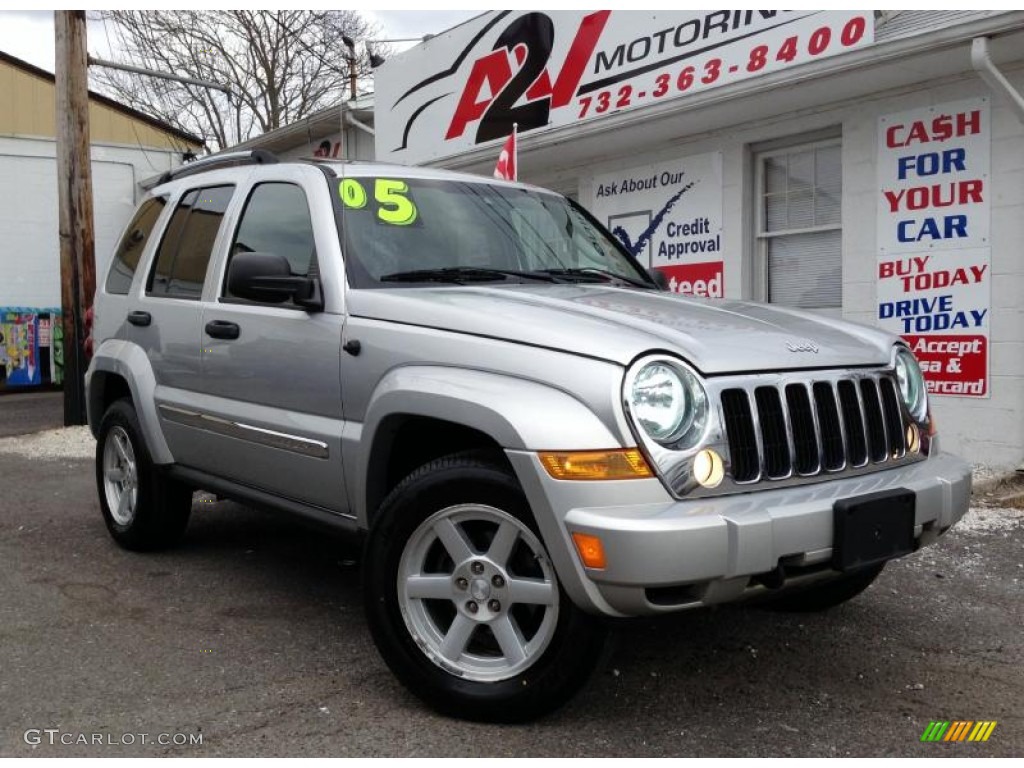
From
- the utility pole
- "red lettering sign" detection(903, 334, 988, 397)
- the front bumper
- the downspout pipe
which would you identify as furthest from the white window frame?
the utility pole

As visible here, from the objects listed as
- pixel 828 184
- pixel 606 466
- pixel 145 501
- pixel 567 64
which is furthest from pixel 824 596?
pixel 567 64

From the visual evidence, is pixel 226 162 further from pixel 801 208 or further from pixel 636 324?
pixel 801 208

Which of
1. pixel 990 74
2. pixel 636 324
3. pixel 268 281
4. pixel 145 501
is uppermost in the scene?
pixel 990 74

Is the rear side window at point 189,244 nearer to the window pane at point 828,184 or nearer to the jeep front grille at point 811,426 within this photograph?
the jeep front grille at point 811,426

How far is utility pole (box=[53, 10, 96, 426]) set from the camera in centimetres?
1187

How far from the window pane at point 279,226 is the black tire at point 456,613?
4.28 feet

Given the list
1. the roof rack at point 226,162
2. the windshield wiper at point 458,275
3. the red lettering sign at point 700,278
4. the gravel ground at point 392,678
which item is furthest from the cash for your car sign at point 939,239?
the roof rack at point 226,162

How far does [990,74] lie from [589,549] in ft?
17.2

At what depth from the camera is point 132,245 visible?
556cm

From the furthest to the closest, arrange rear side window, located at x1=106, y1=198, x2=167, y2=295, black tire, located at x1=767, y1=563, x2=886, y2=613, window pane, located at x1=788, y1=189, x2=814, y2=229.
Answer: window pane, located at x1=788, y1=189, x2=814, y2=229, rear side window, located at x1=106, y1=198, x2=167, y2=295, black tire, located at x1=767, y1=563, x2=886, y2=613

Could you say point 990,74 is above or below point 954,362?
above

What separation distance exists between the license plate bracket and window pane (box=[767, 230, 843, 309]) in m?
5.37

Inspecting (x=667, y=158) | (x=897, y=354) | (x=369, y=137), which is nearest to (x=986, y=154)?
(x=667, y=158)

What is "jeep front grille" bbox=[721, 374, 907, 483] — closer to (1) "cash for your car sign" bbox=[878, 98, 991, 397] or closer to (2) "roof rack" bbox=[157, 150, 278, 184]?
(2) "roof rack" bbox=[157, 150, 278, 184]
